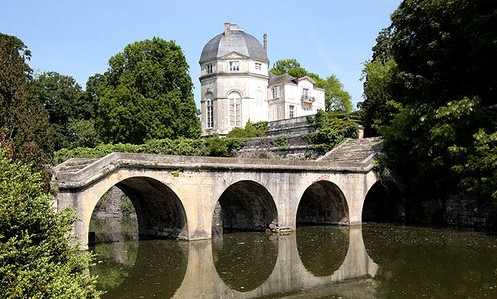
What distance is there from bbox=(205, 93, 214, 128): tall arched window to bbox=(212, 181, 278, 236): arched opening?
25.9 metres

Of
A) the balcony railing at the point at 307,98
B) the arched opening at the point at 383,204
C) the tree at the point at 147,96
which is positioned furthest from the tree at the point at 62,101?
the arched opening at the point at 383,204

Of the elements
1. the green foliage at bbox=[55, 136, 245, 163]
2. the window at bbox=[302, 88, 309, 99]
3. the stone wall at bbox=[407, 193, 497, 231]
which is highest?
the window at bbox=[302, 88, 309, 99]

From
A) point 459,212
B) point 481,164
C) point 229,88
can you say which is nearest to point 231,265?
point 481,164

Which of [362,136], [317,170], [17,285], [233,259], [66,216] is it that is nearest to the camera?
[17,285]

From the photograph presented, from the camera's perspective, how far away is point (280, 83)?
52750 mm

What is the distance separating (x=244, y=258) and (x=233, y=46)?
121 feet

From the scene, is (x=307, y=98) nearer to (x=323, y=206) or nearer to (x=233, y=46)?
(x=233, y=46)

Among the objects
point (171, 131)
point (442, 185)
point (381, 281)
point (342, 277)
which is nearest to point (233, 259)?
point (342, 277)

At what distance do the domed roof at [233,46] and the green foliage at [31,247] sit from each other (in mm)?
43983

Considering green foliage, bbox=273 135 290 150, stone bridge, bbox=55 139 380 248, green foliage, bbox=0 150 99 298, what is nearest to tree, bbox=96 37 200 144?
green foliage, bbox=273 135 290 150

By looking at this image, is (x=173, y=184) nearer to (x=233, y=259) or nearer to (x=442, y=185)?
(x=233, y=259)

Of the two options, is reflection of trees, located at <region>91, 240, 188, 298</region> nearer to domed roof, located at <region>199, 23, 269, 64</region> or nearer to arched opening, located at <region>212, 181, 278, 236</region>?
arched opening, located at <region>212, 181, 278, 236</region>

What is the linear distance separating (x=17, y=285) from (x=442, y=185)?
23.2m

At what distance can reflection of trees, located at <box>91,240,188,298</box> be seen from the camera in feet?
42.1
